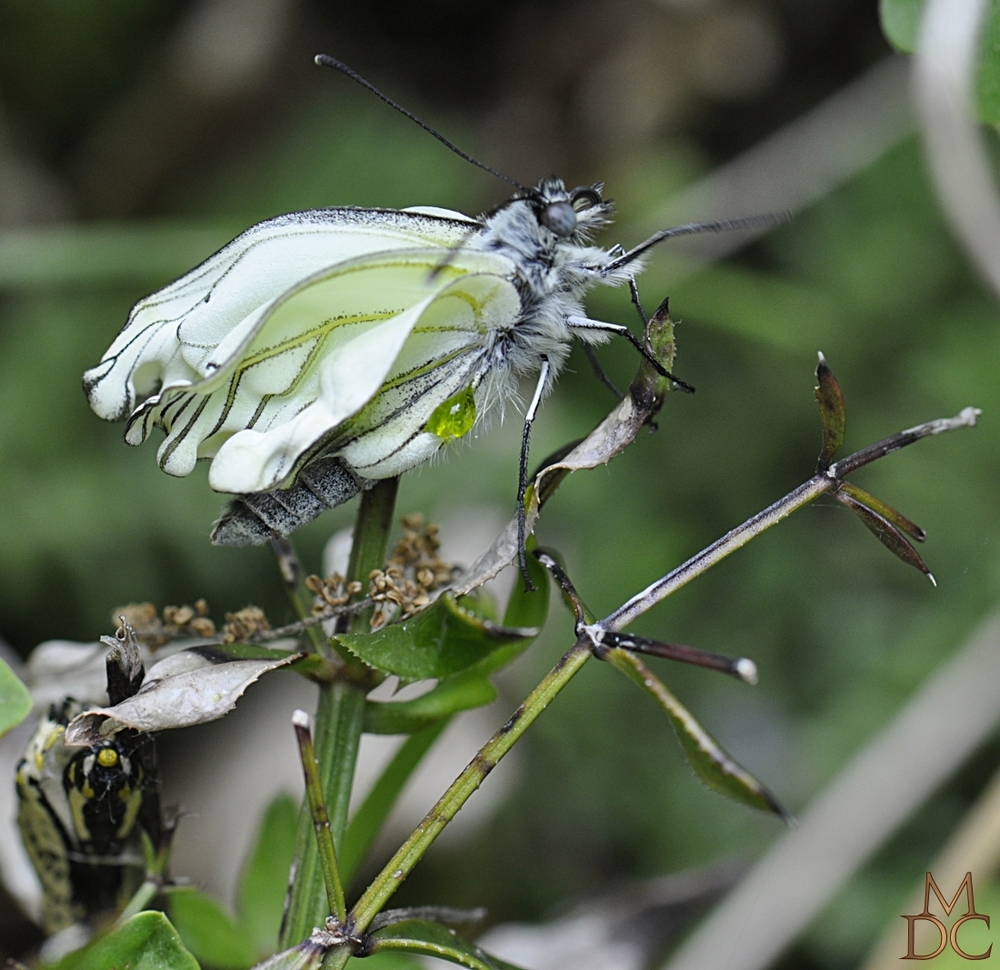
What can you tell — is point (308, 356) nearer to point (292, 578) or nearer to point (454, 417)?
point (454, 417)

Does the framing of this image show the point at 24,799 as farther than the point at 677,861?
No

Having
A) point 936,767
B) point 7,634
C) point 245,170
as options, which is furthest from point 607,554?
point 245,170

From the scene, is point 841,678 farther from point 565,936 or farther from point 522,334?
point 522,334

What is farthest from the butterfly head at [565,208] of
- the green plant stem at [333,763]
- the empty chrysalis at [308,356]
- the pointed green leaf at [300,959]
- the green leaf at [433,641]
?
the pointed green leaf at [300,959]

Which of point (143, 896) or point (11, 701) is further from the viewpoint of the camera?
point (143, 896)

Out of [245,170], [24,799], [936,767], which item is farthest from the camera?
[245,170]

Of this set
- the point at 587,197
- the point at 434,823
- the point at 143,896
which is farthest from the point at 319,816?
the point at 587,197
